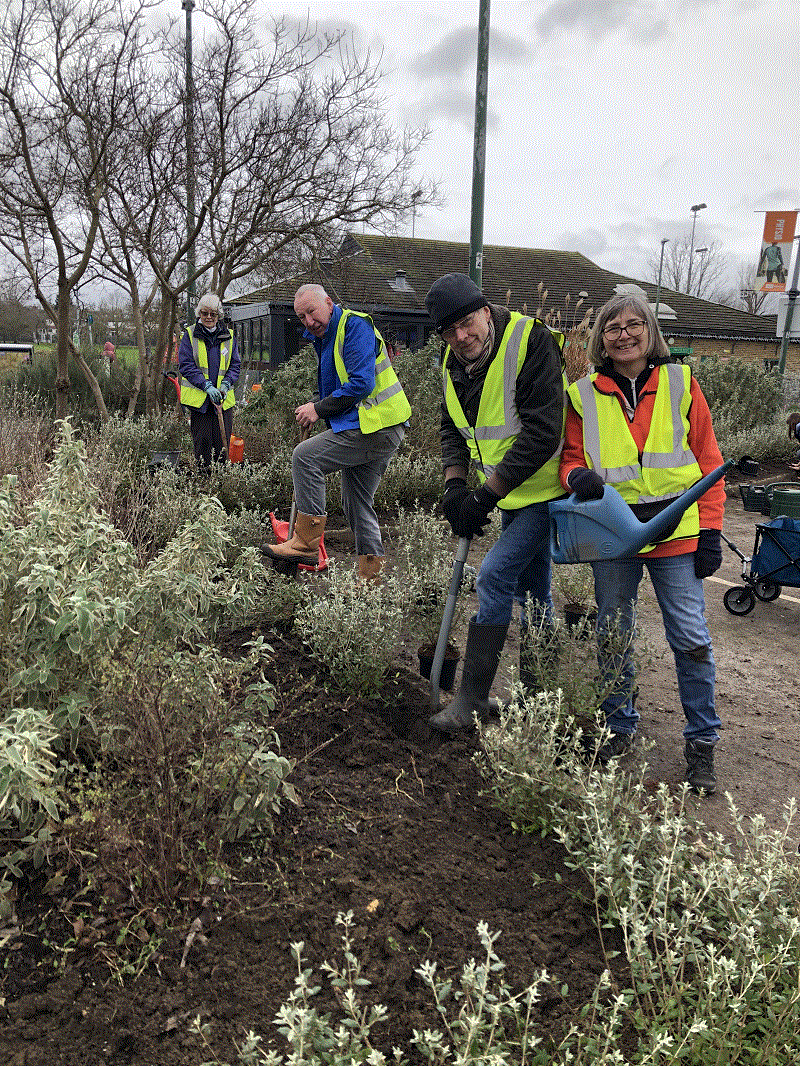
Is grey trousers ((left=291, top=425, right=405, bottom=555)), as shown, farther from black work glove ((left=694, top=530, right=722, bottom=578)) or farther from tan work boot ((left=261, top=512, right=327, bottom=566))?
black work glove ((left=694, top=530, right=722, bottom=578))

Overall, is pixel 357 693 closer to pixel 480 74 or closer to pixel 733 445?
pixel 480 74

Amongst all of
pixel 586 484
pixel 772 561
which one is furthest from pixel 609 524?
pixel 772 561

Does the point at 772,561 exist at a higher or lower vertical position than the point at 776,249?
lower

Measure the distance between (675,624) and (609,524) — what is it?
506 mm

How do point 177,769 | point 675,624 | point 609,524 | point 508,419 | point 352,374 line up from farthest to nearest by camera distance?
point 352,374 < point 508,419 < point 675,624 < point 609,524 < point 177,769

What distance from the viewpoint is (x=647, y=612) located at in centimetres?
570

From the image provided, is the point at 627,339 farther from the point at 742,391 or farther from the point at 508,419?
the point at 742,391

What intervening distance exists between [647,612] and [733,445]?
697 cm

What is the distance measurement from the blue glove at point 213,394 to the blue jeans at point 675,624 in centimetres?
524

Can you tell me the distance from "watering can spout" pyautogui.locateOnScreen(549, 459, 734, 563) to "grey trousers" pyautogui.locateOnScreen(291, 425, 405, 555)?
1788 millimetres

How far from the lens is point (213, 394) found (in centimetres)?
776

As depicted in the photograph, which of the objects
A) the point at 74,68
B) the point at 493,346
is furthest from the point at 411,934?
the point at 74,68

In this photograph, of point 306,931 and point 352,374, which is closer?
point 306,931

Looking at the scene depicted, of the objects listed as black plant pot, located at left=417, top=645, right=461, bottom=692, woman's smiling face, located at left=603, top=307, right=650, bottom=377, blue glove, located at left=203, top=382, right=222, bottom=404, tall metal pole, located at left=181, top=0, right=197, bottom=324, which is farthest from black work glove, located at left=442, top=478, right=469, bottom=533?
tall metal pole, located at left=181, top=0, right=197, bottom=324
